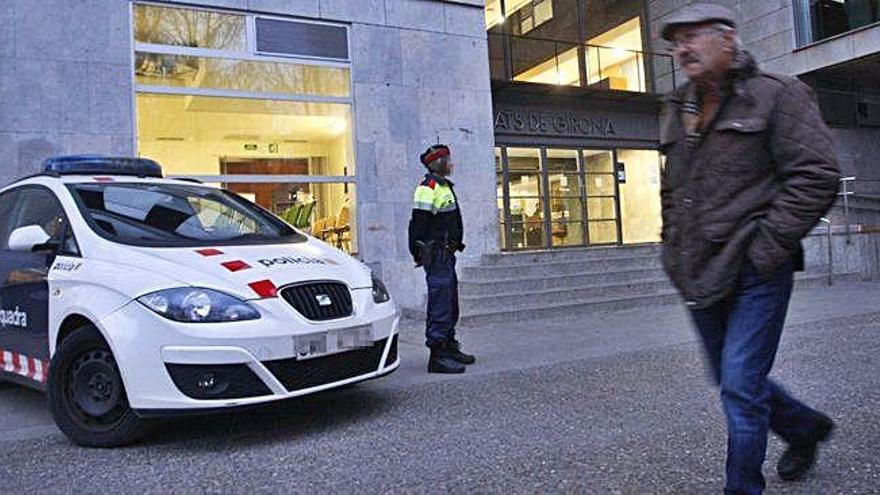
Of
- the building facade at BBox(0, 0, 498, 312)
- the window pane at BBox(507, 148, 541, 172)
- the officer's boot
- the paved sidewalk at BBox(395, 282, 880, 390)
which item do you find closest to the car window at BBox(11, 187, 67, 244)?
the paved sidewalk at BBox(395, 282, 880, 390)

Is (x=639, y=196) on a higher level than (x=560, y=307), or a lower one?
higher

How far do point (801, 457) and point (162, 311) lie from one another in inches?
125

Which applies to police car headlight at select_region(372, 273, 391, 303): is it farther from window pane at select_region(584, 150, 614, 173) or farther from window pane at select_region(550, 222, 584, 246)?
window pane at select_region(584, 150, 614, 173)

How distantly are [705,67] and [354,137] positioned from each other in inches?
343

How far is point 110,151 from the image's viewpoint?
9.33 meters

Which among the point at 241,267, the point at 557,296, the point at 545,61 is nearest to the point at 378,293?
the point at 241,267

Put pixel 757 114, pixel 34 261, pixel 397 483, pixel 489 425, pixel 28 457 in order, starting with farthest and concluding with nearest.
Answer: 1. pixel 34 261
2. pixel 489 425
3. pixel 28 457
4. pixel 397 483
5. pixel 757 114

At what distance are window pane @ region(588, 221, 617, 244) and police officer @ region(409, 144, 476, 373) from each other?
9164 mm

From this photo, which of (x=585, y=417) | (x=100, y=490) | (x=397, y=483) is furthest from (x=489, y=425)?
(x=100, y=490)

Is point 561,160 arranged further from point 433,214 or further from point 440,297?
point 440,297

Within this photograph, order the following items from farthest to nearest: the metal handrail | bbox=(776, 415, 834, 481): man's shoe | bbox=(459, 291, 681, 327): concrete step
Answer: the metal handrail → bbox=(459, 291, 681, 327): concrete step → bbox=(776, 415, 834, 481): man's shoe

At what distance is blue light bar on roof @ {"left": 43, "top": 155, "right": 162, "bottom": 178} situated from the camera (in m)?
5.39

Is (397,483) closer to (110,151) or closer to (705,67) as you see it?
(705,67)

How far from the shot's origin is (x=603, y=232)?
49.3 ft
